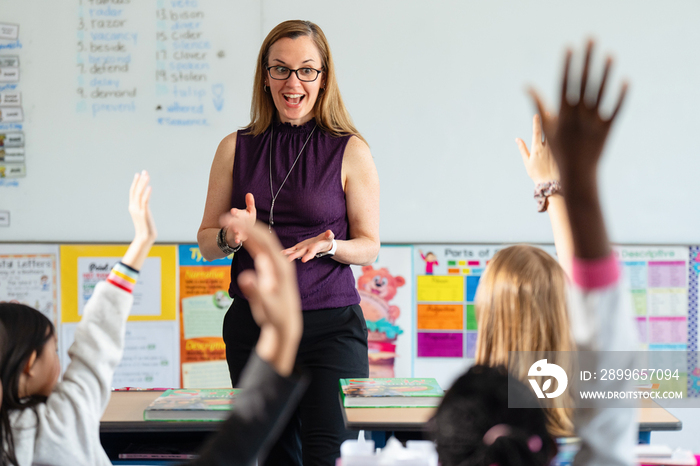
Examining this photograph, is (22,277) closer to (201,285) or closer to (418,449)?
(201,285)

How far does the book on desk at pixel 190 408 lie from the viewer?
4.60 feet

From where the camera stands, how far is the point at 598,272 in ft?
2.04

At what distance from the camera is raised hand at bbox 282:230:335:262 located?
152 cm

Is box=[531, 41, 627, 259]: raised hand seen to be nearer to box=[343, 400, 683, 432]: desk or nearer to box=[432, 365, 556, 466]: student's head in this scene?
box=[432, 365, 556, 466]: student's head

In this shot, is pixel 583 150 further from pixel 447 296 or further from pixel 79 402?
pixel 447 296

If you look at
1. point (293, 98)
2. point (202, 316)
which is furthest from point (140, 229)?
point (202, 316)

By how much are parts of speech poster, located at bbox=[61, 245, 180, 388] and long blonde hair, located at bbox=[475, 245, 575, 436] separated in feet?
6.49

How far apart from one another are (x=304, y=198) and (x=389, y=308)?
116 cm

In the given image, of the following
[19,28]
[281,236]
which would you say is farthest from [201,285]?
[19,28]

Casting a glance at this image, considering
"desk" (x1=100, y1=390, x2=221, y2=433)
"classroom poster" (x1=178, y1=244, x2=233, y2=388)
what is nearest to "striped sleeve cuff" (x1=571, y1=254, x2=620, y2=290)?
"desk" (x1=100, y1=390, x2=221, y2=433)

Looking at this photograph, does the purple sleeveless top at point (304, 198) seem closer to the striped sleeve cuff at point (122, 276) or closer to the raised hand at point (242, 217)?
the raised hand at point (242, 217)

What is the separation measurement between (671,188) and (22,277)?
2.92m

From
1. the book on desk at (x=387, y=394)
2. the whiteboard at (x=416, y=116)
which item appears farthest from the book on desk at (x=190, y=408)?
the whiteboard at (x=416, y=116)

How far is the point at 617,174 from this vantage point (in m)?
2.68
